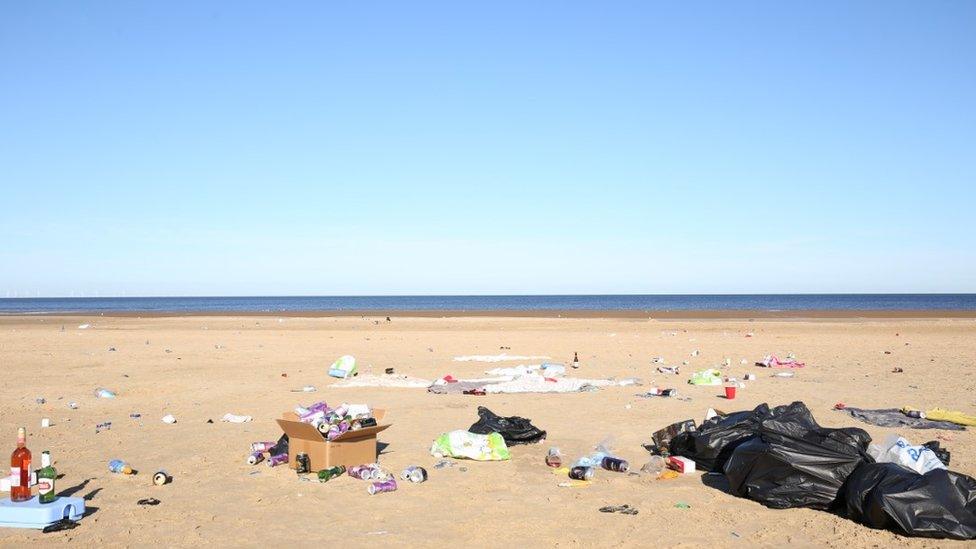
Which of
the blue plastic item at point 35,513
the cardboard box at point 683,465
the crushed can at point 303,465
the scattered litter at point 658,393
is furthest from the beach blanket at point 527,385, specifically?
the blue plastic item at point 35,513

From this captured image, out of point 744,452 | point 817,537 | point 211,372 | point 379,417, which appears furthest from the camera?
point 211,372

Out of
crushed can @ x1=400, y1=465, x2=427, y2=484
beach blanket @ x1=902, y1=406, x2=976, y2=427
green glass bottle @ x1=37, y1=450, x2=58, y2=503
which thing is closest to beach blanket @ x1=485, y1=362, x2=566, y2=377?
beach blanket @ x1=902, y1=406, x2=976, y2=427

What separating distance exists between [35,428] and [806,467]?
9975 mm

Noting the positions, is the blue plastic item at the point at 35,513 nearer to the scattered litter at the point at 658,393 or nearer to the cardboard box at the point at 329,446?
the cardboard box at the point at 329,446

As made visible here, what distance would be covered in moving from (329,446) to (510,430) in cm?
246

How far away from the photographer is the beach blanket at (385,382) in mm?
14265

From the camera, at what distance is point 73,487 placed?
22.7 ft

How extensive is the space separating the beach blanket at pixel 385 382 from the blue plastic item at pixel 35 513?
8414 millimetres

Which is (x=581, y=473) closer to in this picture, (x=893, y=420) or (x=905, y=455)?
(x=905, y=455)

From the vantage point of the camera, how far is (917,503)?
5.55m

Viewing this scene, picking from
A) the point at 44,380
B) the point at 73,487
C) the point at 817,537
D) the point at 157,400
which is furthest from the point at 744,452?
the point at 44,380

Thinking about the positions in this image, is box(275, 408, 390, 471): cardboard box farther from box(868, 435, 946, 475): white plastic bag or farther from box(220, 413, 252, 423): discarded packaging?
box(868, 435, 946, 475): white plastic bag

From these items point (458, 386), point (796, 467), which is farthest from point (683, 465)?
point (458, 386)

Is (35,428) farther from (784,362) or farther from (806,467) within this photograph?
(784,362)
